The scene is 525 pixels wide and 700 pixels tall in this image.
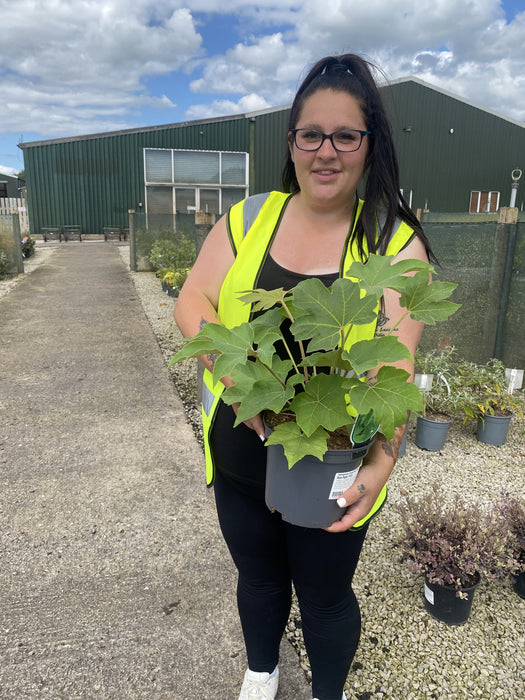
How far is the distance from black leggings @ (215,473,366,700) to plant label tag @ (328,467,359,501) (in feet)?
0.82

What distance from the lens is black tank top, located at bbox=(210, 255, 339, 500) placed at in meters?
1.31

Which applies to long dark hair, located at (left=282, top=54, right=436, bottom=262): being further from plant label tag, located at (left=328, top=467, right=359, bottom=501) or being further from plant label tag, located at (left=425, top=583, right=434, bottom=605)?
plant label tag, located at (left=425, top=583, right=434, bottom=605)

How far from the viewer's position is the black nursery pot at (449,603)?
2.04 metres

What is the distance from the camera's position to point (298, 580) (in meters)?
1.41

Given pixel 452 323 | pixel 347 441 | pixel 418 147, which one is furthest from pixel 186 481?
pixel 418 147

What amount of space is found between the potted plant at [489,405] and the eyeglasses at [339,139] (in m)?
2.87

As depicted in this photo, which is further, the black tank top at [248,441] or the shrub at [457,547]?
the shrub at [457,547]

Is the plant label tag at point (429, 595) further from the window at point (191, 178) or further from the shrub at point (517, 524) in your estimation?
the window at point (191, 178)

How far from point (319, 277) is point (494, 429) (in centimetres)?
294

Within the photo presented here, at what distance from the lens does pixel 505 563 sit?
2.19 metres

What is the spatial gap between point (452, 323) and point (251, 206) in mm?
3807

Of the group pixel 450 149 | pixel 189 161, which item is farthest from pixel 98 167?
pixel 450 149

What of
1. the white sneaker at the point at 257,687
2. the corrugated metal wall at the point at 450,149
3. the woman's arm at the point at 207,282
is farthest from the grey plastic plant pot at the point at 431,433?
the corrugated metal wall at the point at 450,149

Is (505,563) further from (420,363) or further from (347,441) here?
(420,363)
